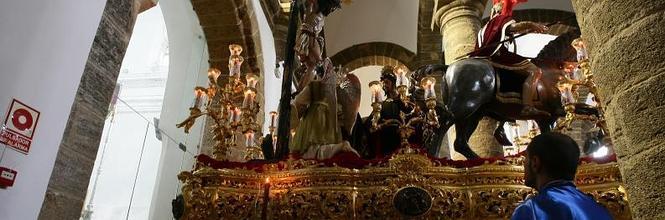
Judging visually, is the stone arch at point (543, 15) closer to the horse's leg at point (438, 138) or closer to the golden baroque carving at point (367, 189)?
the horse's leg at point (438, 138)

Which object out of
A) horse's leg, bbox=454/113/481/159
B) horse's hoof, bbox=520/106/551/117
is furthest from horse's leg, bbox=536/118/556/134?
horse's leg, bbox=454/113/481/159

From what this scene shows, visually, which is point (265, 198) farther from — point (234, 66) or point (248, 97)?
point (234, 66)

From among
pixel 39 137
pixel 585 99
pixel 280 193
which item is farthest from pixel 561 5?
pixel 39 137

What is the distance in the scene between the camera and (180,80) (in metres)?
7.23

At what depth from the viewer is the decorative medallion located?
2617mm

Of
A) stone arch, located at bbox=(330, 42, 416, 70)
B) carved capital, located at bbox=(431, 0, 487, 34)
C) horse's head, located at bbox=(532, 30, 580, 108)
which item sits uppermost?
stone arch, located at bbox=(330, 42, 416, 70)

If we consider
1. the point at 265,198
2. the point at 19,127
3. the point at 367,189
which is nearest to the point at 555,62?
the point at 367,189

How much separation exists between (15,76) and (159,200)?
173 inches

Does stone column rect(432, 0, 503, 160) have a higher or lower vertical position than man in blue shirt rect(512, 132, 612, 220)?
higher

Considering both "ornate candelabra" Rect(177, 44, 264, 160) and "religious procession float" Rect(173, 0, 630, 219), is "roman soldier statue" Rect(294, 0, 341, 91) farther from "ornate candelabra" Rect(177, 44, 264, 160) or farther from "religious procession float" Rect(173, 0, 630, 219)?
"ornate candelabra" Rect(177, 44, 264, 160)

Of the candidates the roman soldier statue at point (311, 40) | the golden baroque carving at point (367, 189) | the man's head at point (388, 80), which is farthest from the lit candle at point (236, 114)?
the man's head at point (388, 80)

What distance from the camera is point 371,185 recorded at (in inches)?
109

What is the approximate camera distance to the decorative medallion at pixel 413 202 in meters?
2.62

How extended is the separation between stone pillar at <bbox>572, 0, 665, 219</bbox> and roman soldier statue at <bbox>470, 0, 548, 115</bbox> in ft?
7.39
